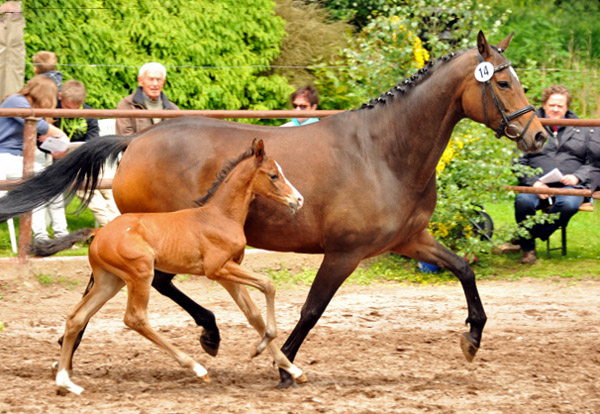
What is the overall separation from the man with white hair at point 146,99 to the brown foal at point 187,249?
3.14m

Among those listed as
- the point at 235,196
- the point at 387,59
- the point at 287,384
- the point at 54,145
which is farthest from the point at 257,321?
the point at 387,59

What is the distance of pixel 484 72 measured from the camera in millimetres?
5184

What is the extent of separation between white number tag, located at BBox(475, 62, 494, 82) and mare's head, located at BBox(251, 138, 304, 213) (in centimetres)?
127

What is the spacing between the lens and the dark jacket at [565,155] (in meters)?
8.69

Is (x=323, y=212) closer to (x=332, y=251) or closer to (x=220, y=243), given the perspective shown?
(x=332, y=251)

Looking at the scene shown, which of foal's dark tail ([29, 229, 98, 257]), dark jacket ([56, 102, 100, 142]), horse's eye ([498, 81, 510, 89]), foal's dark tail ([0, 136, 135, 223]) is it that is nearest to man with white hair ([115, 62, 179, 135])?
dark jacket ([56, 102, 100, 142])

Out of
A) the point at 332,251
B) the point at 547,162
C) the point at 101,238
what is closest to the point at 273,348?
the point at 332,251

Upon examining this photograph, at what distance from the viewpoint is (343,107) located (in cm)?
1123

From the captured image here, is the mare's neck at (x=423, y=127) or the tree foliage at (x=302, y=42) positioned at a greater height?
the mare's neck at (x=423, y=127)

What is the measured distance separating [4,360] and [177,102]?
5.67 metres

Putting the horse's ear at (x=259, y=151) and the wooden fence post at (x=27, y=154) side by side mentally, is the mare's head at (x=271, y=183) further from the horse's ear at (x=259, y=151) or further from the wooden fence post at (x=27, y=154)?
the wooden fence post at (x=27, y=154)

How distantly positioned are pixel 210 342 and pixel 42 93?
3.41m

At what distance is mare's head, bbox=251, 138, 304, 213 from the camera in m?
4.90

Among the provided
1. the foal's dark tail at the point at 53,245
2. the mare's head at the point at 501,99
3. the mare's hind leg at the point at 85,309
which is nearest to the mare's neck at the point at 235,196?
the mare's hind leg at the point at 85,309
